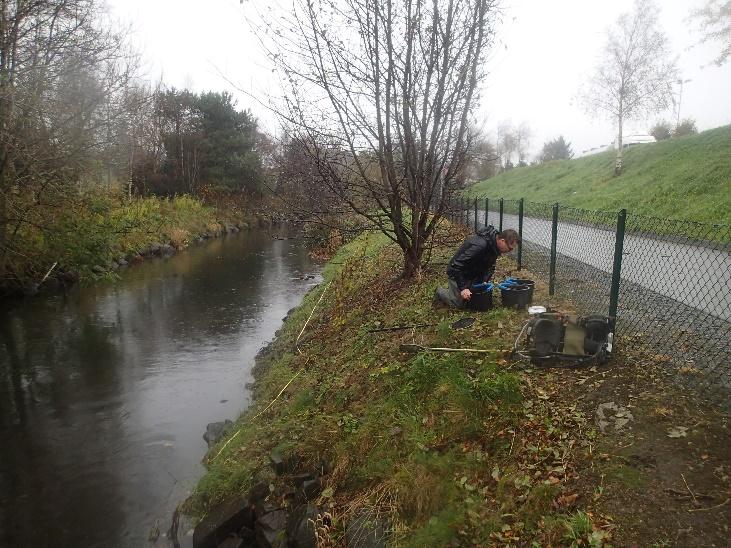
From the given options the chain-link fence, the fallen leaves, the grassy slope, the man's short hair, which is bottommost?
the fallen leaves

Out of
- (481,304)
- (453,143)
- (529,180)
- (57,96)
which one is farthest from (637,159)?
(57,96)

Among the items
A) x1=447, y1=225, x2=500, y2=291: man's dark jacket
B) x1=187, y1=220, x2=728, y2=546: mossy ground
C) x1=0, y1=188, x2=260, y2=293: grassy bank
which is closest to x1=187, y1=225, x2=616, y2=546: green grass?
x1=187, y1=220, x2=728, y2=546: mossy ground

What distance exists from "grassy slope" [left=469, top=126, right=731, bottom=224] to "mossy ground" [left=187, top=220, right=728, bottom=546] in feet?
37.3

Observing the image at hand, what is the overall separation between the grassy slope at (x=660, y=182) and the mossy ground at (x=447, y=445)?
37.3 ft

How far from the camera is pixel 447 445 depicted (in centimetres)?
397

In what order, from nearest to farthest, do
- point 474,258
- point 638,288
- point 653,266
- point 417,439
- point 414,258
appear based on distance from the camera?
point 417,439 → point 474,258 → point 638,288 → point 653,266 → point 414,258

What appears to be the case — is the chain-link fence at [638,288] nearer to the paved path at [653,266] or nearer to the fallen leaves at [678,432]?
the paved path at [653,266]

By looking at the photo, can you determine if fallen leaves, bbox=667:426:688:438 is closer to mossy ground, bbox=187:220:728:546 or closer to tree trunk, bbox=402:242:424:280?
mossy ground, bbox=187:220:728:546

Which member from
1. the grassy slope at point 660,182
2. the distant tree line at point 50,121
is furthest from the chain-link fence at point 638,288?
the distant tree line at point 50,121

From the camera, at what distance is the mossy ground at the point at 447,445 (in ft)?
10.2

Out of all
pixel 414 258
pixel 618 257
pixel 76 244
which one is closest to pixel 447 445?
pixel 618 257

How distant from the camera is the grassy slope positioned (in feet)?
48.6

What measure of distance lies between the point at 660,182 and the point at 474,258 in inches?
645

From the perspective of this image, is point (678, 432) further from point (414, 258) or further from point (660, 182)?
point (660, 182)
